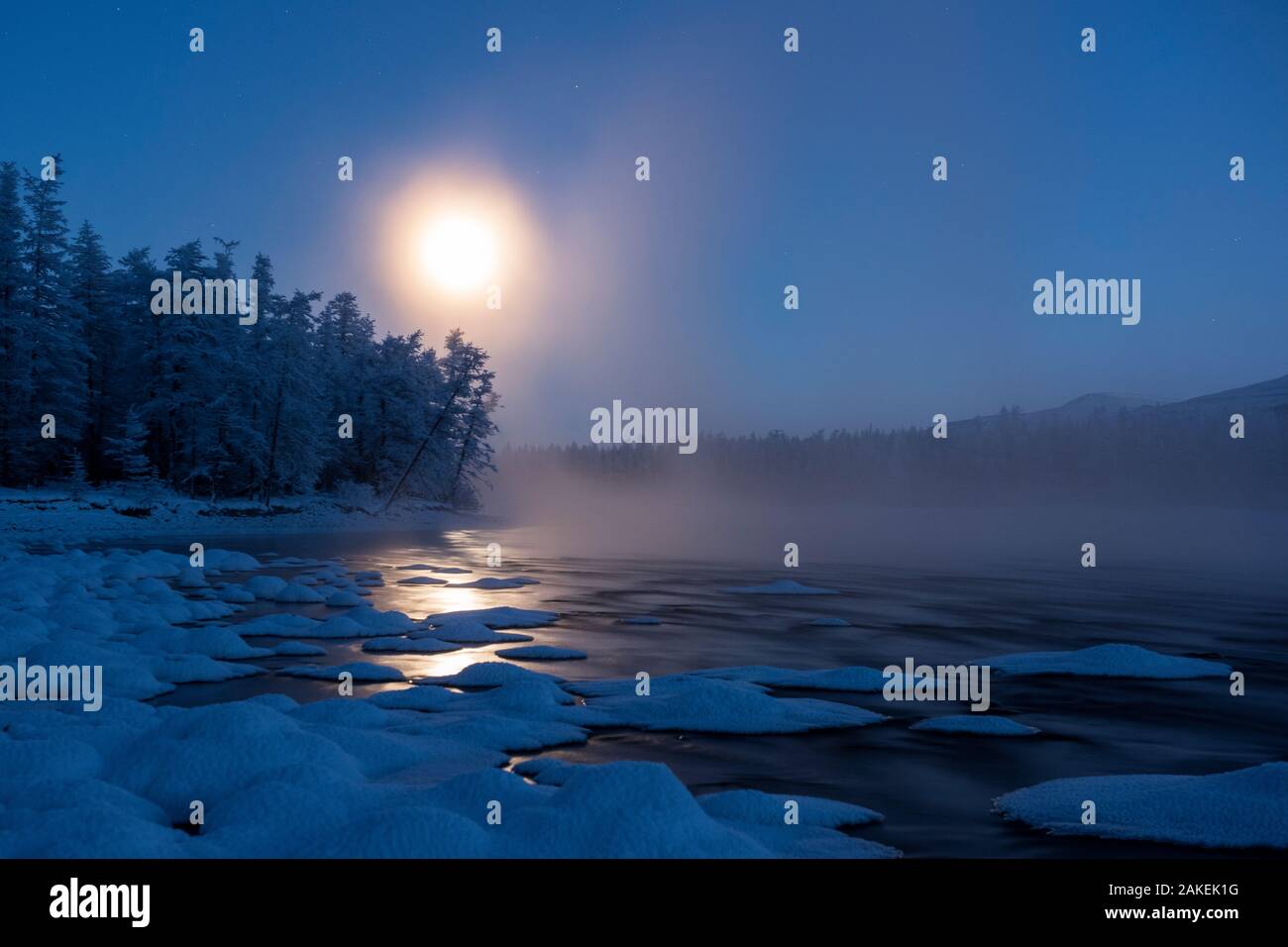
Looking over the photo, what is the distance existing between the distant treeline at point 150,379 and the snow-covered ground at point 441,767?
48.0 metres

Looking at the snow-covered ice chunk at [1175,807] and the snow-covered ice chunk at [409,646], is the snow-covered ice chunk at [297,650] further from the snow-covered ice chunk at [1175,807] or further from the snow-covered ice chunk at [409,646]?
the snow-covered ice chunk at [1175,807]

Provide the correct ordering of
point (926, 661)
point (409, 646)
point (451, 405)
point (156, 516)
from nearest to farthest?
point (926, 661) → point (409, 646) → point (156, 516) → point (451, 405)

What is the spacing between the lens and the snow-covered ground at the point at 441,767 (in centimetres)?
689

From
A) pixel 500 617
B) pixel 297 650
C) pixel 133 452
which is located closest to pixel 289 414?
pixel 133 452

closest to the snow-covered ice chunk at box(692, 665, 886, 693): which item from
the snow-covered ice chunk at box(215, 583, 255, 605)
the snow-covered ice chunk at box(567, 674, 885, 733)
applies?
the snow-covered ice chunk at box(567, 674, 885, 733)

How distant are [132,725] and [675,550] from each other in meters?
39.8

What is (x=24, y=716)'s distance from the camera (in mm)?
10742

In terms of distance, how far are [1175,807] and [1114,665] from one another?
8.37 meters

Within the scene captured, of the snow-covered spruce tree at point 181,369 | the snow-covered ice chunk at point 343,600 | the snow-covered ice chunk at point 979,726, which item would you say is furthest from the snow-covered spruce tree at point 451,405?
the snow-covered ice chunk at point 979,726

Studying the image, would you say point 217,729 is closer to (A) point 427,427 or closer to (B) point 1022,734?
(B) point 1022,734

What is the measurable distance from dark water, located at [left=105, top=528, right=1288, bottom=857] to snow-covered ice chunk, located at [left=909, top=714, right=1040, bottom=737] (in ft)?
0.85

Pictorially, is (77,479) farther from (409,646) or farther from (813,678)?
(813,678)

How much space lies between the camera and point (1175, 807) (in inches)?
336
